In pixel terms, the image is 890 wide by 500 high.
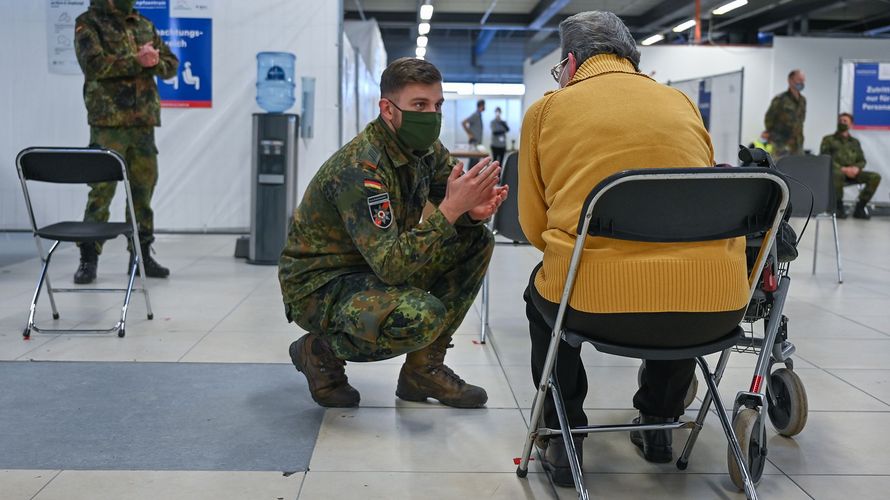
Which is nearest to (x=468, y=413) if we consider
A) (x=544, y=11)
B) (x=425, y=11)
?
(x=425, y=11)

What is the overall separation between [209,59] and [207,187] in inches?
39.9

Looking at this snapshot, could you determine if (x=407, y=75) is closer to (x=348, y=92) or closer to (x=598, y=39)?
(x=598, y=39)

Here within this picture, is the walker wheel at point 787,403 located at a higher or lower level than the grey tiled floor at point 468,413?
higher

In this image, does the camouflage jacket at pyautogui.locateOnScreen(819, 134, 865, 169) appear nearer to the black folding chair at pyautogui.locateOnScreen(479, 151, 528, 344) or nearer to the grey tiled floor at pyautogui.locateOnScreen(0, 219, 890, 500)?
the grey tiled floor at pyautogui.locateOnScreen(0, 219, 890, 500)

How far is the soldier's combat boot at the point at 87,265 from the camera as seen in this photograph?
4.74 metres

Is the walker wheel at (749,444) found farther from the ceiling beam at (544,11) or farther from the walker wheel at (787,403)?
the ceiling beam at (544,11)

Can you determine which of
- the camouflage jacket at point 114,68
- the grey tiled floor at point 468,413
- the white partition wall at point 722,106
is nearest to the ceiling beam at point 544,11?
the white partition wall at point 722,106

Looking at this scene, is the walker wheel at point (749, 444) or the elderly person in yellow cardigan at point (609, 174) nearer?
the elderly person in yellow cardigan at point (609, 174)

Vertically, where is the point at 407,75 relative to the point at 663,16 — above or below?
below

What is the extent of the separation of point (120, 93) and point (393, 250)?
3.15 meters

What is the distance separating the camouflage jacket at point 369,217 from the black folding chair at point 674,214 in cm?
58

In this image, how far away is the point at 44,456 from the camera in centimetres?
218

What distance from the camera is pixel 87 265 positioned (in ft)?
15.7

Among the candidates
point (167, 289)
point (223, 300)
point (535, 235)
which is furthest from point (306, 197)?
point (167, 289)
